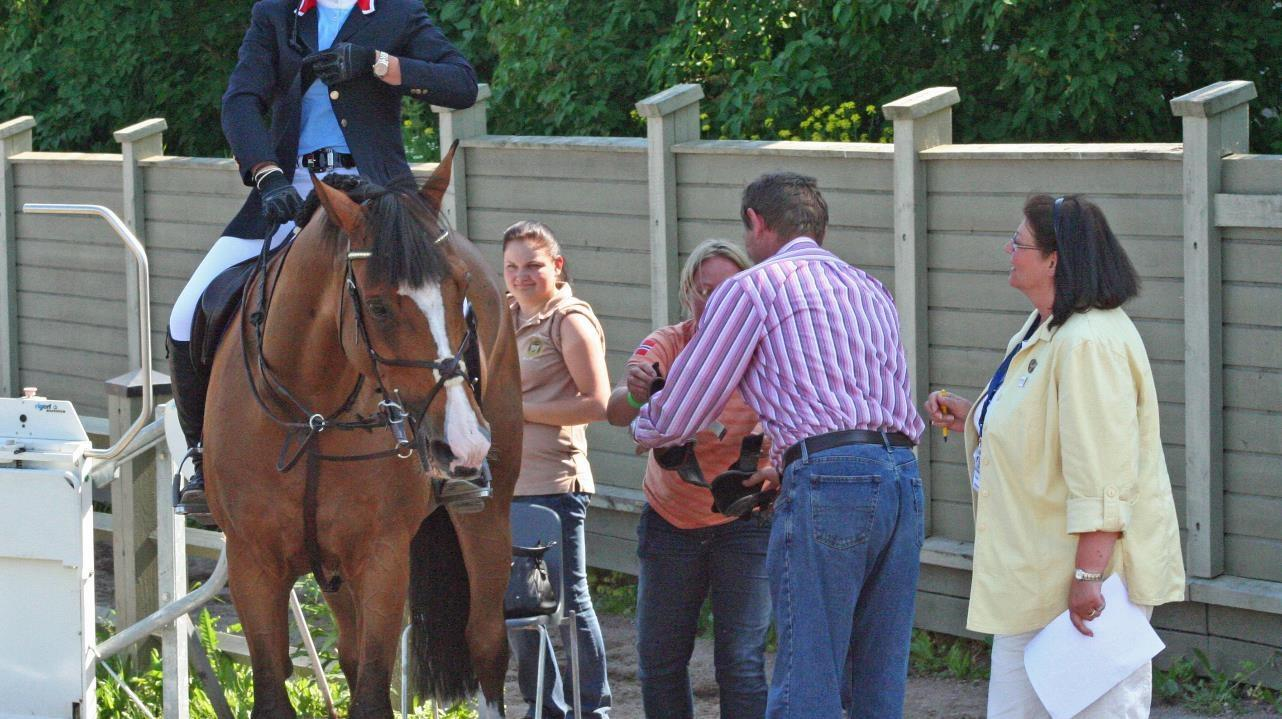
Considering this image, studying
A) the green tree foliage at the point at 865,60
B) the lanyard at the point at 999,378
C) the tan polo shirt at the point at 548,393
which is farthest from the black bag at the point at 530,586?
the green tree foliage at the point at 865,60

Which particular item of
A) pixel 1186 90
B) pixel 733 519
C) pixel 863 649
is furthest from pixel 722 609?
pixel 1186 90

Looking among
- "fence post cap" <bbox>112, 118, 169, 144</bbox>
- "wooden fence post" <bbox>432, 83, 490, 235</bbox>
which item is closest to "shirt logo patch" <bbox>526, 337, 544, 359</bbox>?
"wooden fence post" <bbox>432, 83, 490, 235</bbox>

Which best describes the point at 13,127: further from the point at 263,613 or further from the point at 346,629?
the point at 263,613

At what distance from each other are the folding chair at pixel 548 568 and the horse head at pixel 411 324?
1.28 metres

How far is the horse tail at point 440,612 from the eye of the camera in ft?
18.0

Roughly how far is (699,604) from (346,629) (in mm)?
1146

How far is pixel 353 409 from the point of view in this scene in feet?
14.7

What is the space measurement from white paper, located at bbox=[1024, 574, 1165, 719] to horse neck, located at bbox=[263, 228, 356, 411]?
195cm

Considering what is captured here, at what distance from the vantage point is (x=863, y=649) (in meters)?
4.24

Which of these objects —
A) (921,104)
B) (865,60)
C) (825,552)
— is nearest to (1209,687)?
(921,104)

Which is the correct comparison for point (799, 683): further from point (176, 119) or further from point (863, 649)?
point (176, 119)

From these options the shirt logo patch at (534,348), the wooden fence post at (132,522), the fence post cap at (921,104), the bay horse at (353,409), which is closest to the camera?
the bay horse at (353,409)

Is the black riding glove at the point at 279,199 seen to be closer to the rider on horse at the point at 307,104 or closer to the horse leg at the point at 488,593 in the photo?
the rider on horse at the point at 307,104

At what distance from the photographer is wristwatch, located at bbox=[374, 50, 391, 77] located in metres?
4.77
